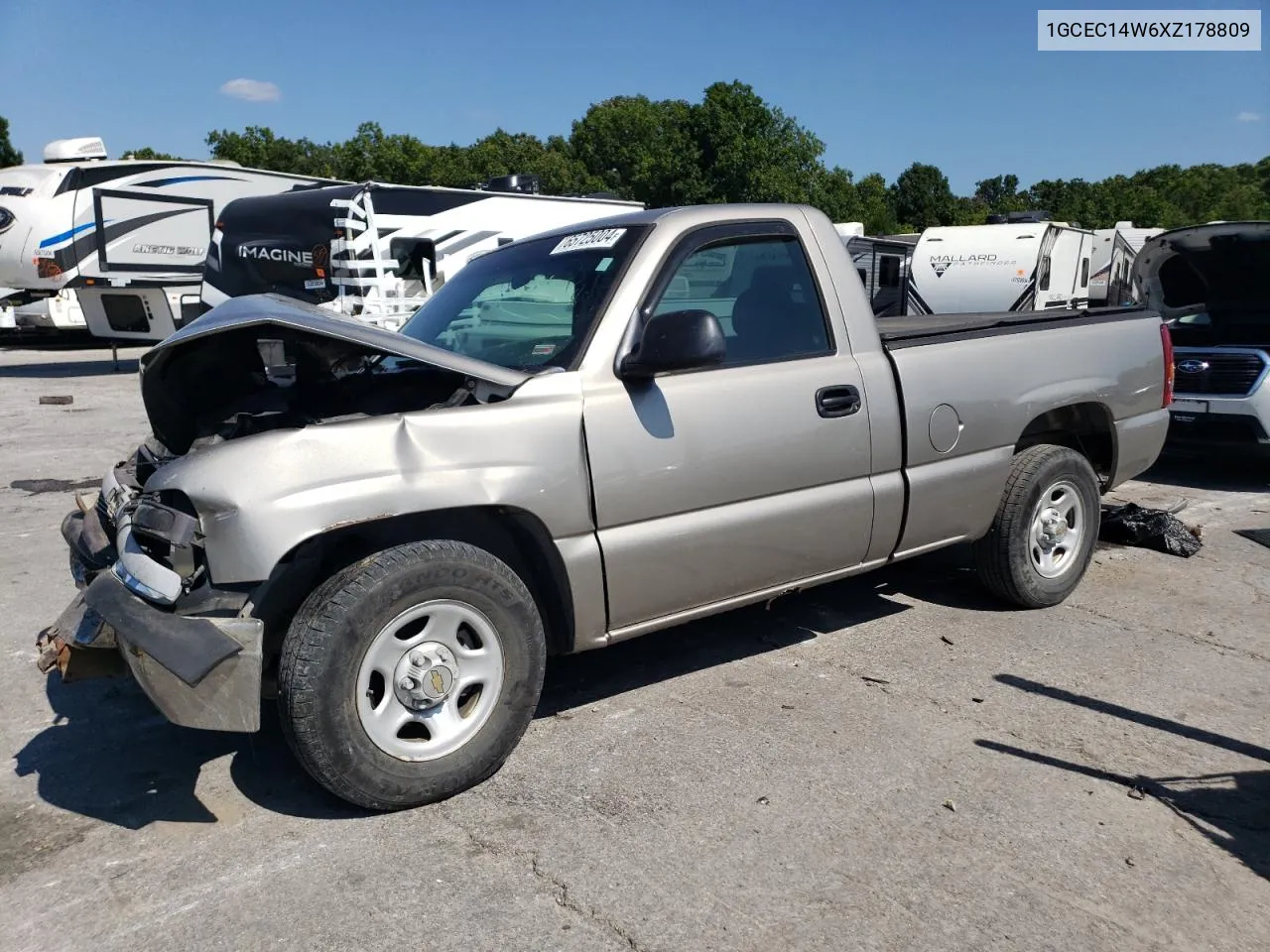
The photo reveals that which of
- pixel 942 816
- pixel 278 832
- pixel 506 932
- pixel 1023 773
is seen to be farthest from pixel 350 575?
pixel 1023 773

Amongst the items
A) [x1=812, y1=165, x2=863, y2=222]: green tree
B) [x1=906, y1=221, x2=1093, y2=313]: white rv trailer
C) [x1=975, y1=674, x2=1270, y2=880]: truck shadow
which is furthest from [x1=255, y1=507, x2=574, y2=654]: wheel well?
[x1=812, y1=165, x2=863, y2=222]: green tree

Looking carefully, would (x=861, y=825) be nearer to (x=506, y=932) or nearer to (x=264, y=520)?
(x=506, y=932)

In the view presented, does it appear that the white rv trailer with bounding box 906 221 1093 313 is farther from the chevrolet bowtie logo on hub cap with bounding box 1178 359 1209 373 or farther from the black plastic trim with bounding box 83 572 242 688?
the black plastic trim with bounding box 83 572 242 688

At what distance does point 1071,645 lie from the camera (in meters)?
4.74

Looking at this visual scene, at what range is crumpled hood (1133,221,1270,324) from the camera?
8312mm

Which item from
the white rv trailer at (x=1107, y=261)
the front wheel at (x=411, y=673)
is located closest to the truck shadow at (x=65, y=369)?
the front wheel at (x=411, y=673)

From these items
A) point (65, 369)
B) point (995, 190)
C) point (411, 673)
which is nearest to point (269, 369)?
point (411, 673)

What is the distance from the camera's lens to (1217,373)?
807 centimetres

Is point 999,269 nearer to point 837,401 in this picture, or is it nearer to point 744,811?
point 837,401

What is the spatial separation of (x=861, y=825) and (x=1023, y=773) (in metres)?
0.71

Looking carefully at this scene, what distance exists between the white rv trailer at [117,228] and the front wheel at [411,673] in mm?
14646

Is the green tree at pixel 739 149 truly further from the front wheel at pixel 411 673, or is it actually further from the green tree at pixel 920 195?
the front wheel at pixel 411 673

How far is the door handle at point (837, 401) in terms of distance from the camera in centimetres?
411

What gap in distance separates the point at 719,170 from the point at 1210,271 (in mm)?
44541
